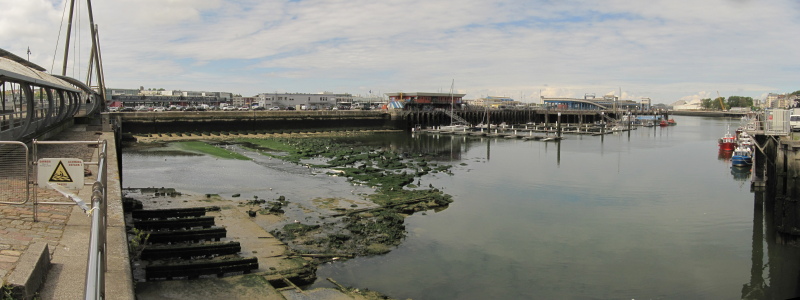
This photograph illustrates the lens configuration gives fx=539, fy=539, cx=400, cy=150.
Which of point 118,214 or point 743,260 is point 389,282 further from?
point 743,260

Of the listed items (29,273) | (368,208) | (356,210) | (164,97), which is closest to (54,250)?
(29,273)

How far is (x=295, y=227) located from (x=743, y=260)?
15.5m

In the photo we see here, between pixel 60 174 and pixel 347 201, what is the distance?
1767 centimetres

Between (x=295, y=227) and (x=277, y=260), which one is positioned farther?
(x=295, y=227)

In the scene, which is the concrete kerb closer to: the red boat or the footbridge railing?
the footbridge railing

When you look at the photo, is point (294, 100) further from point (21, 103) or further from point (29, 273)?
point (29, 273)

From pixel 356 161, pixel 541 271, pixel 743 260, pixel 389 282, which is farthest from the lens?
pixel 356 161

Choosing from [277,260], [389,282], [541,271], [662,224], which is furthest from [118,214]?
[662,224]

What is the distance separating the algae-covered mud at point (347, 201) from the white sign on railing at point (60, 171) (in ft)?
30.2

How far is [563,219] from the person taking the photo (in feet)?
76.8

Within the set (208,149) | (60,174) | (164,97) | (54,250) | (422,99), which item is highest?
(164,97)

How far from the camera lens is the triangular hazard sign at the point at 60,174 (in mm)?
7516

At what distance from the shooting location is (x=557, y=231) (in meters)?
21.4

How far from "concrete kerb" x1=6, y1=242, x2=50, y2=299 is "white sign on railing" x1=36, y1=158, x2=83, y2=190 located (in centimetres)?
97
